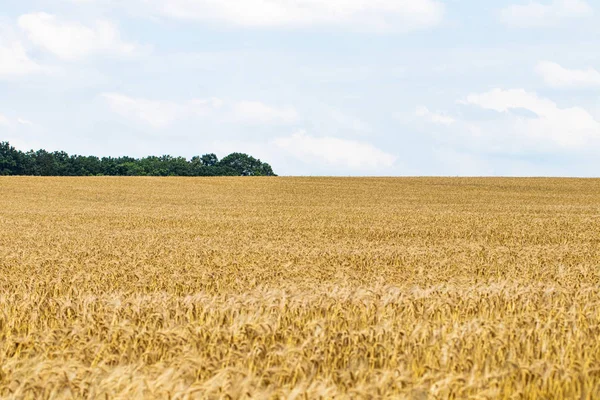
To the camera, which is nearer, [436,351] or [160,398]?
[160,398]

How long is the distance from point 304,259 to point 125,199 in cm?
2824

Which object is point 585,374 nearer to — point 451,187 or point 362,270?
point 362,270

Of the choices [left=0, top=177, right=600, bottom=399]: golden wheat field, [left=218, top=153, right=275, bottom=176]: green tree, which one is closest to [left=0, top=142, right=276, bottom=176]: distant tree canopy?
[left=218, top=153, right=275, bottom=176]: green tree

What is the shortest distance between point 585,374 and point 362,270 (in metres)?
7.84

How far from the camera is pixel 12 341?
17.1 feet

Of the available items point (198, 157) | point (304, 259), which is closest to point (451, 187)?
point (304, 259)

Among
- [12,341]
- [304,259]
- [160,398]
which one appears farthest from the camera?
[304,259]

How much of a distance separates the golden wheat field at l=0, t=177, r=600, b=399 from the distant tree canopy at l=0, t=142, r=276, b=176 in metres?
85.4

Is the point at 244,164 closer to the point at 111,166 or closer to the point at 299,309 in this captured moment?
the point at 111,166

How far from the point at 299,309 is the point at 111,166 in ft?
367

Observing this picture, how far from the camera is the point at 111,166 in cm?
11356

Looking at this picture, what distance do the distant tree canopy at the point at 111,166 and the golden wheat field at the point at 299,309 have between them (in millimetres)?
85432

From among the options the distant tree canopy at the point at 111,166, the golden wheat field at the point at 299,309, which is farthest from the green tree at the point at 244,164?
the golden wheat field at the point at 299,309

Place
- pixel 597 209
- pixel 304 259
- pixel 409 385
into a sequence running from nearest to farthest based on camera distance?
pixel 409 385, pixel 304 259, pixel 597 209
